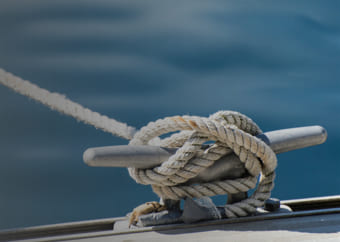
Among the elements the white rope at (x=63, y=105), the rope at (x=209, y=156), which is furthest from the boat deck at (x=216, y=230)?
the white rope at (x=63, y=105)

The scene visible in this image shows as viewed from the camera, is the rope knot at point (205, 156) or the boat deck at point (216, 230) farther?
the rope knot at point (205, 156)

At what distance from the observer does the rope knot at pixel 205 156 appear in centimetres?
140

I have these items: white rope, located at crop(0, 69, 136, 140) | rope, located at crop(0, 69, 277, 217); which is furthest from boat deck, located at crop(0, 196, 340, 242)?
white rope, located at crop(0, 69, 136, 140)

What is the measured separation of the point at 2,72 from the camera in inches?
158

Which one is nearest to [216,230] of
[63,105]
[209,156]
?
[209,156]

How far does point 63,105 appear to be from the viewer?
3979mm

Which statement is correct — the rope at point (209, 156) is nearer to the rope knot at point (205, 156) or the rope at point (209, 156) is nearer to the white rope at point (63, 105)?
the rope knot at point (205, 156)

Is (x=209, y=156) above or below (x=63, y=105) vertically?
below

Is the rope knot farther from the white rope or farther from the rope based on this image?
the white rope

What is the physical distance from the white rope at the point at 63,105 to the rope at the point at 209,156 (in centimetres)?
226

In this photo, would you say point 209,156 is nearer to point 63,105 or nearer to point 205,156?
point 205,156

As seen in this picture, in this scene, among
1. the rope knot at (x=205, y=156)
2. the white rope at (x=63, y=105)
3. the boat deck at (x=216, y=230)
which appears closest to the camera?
the boat deck at (x=216, y=230)

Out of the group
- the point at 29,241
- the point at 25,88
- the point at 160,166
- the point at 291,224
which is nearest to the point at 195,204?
the point at 160,166

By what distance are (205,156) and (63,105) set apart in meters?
2.79
